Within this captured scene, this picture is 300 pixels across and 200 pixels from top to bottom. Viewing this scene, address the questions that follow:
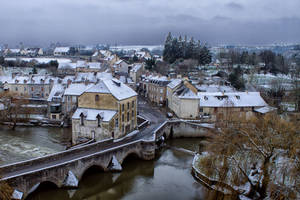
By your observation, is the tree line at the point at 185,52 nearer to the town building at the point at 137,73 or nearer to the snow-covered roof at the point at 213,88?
the town building at the point at 137,73

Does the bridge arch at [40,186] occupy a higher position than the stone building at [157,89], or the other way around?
the stone building at [157,89]

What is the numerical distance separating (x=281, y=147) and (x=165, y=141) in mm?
21506

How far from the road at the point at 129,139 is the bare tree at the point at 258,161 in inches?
444

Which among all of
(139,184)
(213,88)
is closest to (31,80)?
(213,88)

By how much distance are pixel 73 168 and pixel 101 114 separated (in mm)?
9661

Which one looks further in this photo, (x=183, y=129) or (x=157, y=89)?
(x=157, y=89)

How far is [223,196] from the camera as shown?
23016 millimetres

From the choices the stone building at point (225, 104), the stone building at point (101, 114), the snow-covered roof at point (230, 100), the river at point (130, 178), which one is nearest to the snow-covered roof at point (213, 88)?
the snow-covered roof at point (230, 100)

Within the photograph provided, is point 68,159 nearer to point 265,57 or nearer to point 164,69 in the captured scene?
point 164,69

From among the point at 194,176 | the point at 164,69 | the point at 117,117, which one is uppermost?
the point at 164,69

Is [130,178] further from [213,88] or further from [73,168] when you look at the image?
[213,88]

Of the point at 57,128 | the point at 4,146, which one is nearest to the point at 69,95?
the point at 57,128

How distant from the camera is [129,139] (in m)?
34.5

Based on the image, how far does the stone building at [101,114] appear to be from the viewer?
3378cm
